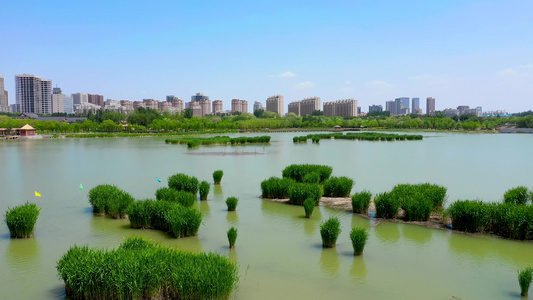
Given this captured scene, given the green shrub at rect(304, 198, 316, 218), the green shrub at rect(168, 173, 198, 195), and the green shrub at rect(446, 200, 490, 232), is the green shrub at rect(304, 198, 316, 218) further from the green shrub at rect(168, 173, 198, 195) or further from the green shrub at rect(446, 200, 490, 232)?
the green shrub at rect(168, 173, 198, 195)

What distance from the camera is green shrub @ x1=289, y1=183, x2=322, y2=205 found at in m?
14.2

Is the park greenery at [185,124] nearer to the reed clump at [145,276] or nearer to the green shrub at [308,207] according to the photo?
the green shrub at [308,207]

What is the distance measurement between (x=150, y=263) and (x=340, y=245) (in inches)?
190

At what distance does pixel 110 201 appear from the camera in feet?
40.8

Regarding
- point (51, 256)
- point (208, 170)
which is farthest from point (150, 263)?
point (208, 170)

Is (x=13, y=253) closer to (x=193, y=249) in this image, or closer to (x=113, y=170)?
(x=193, y=249)

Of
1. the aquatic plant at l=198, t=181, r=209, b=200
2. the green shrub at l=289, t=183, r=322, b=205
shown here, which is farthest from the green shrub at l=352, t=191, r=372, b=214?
the aquatic plant at l=198, t=181, r=209, b=200

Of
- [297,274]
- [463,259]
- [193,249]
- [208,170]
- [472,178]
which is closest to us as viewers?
[297,274]

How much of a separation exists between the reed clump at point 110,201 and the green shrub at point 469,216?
9407mm

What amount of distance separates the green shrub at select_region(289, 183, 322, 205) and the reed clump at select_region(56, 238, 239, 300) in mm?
7725

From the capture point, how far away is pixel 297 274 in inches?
313

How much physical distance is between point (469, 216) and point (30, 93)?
21461cm

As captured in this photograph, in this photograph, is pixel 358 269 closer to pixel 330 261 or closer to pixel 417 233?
pixel 330 261

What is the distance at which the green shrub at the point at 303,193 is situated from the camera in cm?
1416
